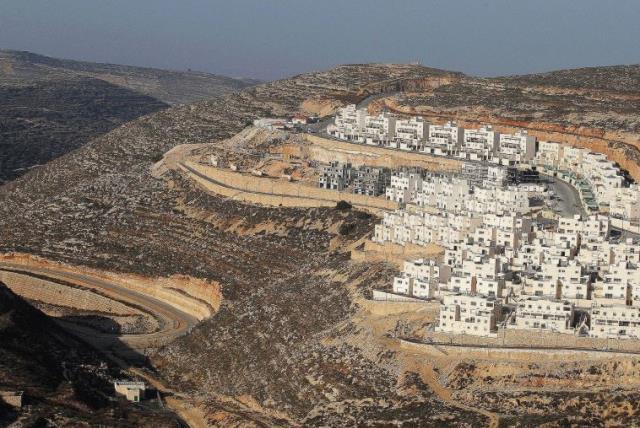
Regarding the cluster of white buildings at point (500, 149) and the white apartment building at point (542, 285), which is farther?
the cluster of white buildings at point (500, 149)

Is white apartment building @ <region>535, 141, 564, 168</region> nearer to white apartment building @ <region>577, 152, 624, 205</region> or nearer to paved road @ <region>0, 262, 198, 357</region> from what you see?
white apartment building @ <region>577, 152, 624, 205</region>

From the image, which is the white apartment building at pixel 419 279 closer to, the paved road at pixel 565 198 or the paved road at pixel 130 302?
the paved road at pixel 565 198

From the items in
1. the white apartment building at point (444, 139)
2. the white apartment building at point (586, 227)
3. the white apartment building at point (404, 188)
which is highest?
the white apartment building at point (444, 139)

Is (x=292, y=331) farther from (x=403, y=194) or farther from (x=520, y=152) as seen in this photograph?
(x=520, y=152)

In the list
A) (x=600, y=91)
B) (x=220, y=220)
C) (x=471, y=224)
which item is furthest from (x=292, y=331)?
(x=600, y=91)

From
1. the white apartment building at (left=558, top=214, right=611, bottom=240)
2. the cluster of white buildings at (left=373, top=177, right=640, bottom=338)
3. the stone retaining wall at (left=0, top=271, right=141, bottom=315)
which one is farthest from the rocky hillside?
the white apartment building at (left=558, top=214, right=611, bottom=240)

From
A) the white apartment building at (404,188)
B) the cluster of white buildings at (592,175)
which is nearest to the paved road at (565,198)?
the cluster of white buildings at (592,175)
